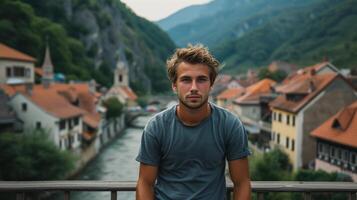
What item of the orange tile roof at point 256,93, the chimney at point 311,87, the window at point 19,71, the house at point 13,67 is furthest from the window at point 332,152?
the window at point 19,71

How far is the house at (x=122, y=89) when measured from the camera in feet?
289

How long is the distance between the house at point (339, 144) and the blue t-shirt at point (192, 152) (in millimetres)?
20295

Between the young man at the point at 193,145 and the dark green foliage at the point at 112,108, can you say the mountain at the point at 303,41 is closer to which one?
the dark green foliage at the point at 112,108

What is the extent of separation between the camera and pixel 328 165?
24.3m

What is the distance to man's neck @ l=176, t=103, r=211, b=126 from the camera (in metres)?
2.96

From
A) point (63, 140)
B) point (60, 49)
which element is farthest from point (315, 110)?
point (60, 49)

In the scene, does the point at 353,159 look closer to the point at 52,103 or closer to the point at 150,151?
the point at 150,151

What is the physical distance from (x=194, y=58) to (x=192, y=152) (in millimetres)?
622

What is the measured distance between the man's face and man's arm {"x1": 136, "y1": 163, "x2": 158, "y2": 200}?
49 centimetres

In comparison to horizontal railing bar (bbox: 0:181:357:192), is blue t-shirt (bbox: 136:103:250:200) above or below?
above

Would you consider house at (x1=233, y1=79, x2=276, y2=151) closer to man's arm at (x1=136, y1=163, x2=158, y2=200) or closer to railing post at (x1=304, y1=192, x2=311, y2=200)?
railing post at (x1=304, y1=192, x2=311, y2=200)

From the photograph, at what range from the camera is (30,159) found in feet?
78.1

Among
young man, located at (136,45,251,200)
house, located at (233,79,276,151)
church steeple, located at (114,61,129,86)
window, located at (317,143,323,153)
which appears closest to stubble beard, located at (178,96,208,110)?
young man, located at (136,45,251,200)

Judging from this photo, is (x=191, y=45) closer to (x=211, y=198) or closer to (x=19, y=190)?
(x=211, y=198)
